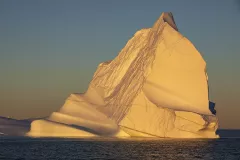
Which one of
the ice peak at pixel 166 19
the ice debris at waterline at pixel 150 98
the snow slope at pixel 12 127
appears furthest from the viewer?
the snow slope at pixel 12 127

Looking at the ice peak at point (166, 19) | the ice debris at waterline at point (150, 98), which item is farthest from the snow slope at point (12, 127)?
the ice peak at point (166, 19)

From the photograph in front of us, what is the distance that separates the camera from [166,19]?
270 feet

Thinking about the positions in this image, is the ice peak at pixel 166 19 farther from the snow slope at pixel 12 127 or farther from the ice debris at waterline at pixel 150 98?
the snow slope at pixel 12 127

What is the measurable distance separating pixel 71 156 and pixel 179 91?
28.4 meters

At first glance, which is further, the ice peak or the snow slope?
the snow slope

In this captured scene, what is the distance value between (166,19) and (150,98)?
1447 cm

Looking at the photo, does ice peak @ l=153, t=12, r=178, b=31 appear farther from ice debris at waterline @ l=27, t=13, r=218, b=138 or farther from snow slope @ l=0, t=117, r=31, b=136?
snow slope @ l=0, t=117, r=31, b=136

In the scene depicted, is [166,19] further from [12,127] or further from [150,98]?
[12,127]

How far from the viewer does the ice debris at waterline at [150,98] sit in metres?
71.2

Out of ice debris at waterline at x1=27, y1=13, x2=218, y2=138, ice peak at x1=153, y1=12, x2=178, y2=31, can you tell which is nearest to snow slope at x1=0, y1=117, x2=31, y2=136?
ice debris at waterline at x1=27, y1=13, x2=218, y2=138

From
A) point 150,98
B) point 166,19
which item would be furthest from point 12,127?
point 166,19

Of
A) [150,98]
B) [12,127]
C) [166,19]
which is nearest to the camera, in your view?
[150,98]

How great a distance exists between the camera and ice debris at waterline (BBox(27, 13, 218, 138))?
7119cm

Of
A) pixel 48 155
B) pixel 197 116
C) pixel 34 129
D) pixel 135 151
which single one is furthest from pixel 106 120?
pixel 48 155
